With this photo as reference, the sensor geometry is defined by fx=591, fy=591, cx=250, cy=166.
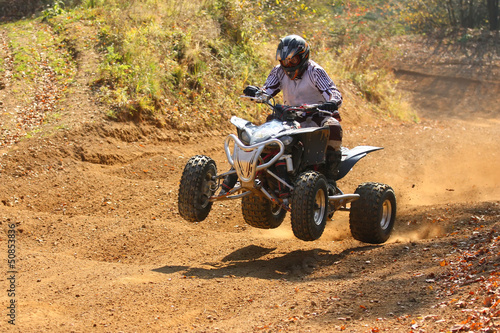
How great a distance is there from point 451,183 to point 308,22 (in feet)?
39.4

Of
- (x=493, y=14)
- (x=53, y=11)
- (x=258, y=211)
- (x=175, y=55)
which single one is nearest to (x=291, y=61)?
(x=258, y=211)

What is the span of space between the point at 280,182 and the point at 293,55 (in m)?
1.68

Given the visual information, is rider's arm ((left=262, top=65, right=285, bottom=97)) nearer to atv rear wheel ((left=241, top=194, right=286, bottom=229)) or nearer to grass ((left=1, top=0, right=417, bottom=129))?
atv rear wheel ((left=241, top=194, right=286, bottom=229))

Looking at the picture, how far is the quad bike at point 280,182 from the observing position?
6586 millimetres

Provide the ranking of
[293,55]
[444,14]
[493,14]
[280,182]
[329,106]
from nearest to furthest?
1. [280,182]
2. [329,106]
3. [293,55]
4. [493,14]
5. [444,14]

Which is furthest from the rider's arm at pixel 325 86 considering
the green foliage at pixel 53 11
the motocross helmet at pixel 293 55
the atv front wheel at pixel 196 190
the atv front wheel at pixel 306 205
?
the green foliage at pixel 53 11

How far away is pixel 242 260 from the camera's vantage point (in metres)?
7.62

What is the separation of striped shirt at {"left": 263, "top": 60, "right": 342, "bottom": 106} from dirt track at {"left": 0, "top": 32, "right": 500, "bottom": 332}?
202cm

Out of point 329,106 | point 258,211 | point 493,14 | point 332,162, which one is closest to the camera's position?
point 329,106

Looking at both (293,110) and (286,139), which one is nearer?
(286,139)

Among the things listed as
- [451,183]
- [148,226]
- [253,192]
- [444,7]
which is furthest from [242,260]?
[444,7]

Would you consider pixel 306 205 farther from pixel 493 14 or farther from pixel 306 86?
pixel 493 14

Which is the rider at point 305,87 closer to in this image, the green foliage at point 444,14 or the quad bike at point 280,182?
the quad bike at point 280,182

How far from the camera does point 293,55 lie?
750cm
